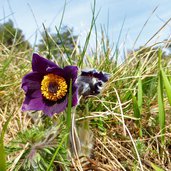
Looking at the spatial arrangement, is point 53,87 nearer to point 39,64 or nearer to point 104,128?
point 39,64

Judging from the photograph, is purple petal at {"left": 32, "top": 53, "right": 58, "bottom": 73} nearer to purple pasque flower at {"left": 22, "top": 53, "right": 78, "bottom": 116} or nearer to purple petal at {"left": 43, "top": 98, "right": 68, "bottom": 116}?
purple pasque flower at {"left": 22, "top": 53, "right": 78, "bottom": 116}

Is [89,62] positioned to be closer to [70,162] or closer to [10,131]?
[10,131]

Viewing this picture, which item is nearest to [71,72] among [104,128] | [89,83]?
[89,83]

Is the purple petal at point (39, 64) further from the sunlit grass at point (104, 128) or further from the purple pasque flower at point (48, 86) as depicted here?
the sunlit grass at point (104, 128)

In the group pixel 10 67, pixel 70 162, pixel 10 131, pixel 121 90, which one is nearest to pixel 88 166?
pixel 70 162

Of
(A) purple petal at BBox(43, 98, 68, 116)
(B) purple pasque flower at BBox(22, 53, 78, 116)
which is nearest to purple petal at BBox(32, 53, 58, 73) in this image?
(B) purple pasque flower at BBox(22, 53, 78, 116)

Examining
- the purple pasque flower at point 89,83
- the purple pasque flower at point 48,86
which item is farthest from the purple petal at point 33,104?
the purple pasque flower at point 89,83
